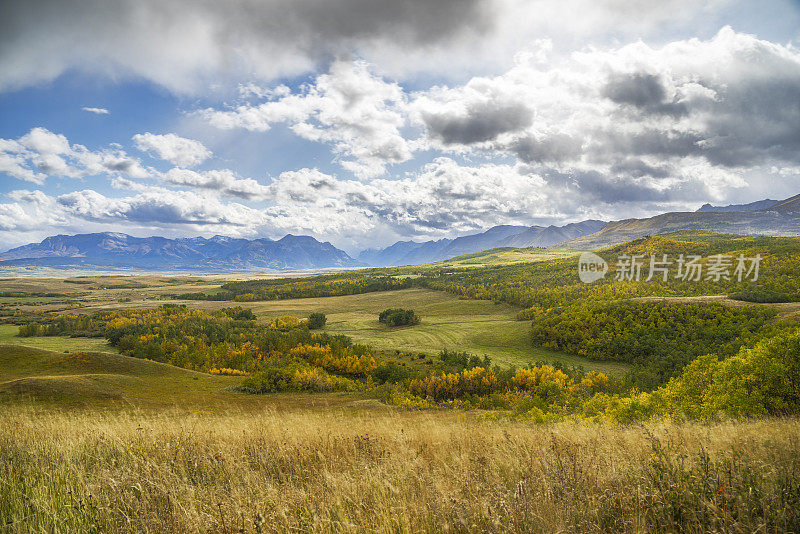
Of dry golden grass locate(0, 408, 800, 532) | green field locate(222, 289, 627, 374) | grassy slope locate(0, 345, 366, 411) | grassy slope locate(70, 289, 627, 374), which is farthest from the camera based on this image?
grassy slope locate(70, 289, 627, 374)

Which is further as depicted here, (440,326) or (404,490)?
(440,326)

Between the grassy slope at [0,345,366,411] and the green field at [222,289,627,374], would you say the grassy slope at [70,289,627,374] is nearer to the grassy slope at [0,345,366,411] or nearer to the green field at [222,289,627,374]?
the green field at [222,289,627,374]

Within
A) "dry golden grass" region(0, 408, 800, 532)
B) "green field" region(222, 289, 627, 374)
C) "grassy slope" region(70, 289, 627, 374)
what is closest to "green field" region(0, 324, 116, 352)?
"grassy slope" region(70, 289, 627, 374)

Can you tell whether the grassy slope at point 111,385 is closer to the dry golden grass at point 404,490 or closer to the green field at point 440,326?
the dry golden grass at point 404,490

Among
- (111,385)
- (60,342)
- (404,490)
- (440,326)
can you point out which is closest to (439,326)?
(440,326)

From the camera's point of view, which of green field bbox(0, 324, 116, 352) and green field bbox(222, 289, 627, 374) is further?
green field bbox(222, 289, 627, 374)

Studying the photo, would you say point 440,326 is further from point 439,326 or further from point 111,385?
point 111,385

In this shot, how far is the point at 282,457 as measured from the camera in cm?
754

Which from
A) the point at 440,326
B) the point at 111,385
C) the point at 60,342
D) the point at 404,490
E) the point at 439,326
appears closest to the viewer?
the point at 404,490

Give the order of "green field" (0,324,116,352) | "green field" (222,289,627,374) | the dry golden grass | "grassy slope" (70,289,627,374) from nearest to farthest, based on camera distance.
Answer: the dry golden grass < "green field" (0,324,116,352) < "green field" (222,289,627,374) < "grassy slope" (70,289,627,374)

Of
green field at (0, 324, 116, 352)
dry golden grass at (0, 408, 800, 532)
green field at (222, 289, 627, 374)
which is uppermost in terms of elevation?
dry golden grass at (0, 408, 800, 532)

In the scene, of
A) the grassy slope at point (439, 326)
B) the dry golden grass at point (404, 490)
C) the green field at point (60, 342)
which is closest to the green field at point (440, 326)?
the grassy slope at point (439, 326)

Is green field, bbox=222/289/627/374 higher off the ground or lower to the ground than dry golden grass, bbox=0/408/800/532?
lower

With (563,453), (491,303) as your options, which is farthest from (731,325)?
(563,453)
